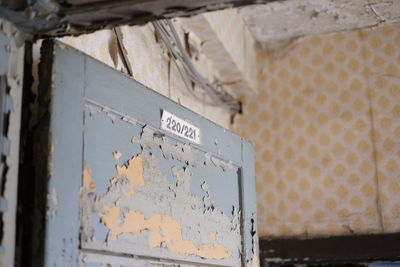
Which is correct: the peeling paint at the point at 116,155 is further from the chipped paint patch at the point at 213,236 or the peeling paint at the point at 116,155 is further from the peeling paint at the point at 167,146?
the chipped paint patch at the point at 213,236

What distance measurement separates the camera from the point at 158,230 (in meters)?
1.44

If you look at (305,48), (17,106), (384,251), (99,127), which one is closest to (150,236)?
(99,127)

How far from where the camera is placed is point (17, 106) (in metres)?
1.06

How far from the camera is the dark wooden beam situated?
2.60 meters

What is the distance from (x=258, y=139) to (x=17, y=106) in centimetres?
200

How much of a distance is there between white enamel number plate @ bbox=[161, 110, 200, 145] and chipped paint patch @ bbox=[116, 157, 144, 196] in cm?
16

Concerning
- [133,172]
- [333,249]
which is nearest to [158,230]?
[133,172]

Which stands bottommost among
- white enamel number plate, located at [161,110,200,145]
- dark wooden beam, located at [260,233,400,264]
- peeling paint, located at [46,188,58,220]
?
dark wooden beam, located at [260,233,400,264]

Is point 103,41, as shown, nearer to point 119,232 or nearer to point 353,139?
point 119,232

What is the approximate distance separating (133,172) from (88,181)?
0.58 feet

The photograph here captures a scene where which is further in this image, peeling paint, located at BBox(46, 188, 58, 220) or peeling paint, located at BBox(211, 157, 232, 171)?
peeling paint, located at BBox(211, 157, 232, 171)

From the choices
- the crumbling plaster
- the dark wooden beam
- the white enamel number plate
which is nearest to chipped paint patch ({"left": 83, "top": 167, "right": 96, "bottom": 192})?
the white enamel number plate

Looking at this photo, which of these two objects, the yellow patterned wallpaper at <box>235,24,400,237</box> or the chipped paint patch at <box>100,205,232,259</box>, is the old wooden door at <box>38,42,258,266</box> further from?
the yellow patterned wallpaper at <box>235,24,400,237</box>

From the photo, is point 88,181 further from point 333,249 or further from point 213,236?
point 333,249
